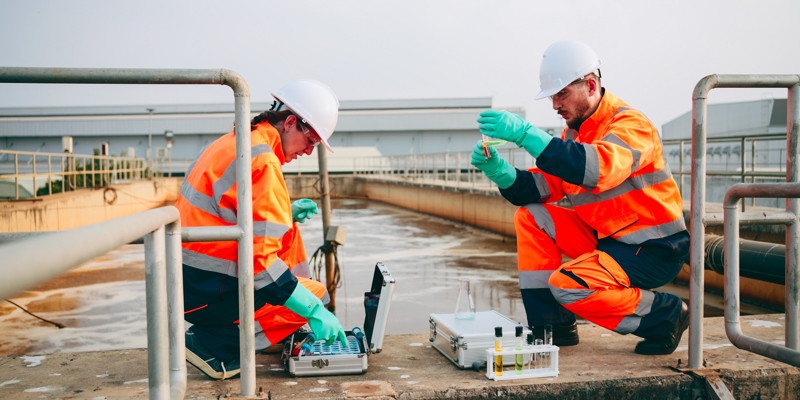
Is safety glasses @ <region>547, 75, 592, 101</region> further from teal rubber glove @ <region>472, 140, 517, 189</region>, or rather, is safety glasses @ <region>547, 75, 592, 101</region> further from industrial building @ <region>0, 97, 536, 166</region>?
industrial building @ <region>0, 97, 536, 166</region>

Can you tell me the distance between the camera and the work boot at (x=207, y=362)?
2385mm

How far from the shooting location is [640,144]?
2629 mm

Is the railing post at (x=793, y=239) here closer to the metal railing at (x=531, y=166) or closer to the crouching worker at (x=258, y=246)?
the crouching worker at (x=258, y=246)

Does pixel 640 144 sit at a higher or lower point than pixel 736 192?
higher

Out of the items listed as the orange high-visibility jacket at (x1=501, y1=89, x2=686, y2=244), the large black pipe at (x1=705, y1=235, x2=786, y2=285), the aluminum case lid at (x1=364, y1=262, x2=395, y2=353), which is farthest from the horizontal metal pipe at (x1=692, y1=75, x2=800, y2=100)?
the large black pipe at (x1=705, y1=235, x2=786, y2=285)

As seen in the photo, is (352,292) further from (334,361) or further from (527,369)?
(527,369)

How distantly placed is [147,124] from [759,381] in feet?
139

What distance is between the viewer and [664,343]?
2727 millimetres

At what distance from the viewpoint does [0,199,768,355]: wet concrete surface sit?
17.0 feet

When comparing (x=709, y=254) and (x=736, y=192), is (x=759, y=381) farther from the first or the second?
(x=709, y=254)

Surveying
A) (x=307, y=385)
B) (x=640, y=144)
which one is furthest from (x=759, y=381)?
(x=307, y=385)

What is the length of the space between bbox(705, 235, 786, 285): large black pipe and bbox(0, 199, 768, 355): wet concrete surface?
2.83ft

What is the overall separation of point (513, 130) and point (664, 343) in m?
1.26

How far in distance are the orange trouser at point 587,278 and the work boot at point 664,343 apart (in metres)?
0.05
